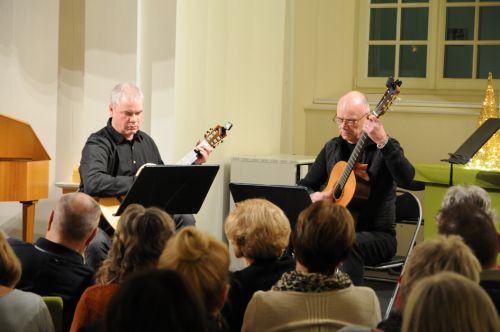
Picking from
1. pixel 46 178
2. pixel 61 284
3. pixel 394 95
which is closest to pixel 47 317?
pixel 61 284

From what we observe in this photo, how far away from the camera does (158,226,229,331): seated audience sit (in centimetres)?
246

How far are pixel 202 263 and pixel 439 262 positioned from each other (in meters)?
0.67

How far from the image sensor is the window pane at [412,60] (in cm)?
846

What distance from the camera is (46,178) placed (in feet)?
21.7

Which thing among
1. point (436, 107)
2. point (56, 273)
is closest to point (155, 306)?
point (56, 273)

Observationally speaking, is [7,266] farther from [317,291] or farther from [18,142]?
[18,142]

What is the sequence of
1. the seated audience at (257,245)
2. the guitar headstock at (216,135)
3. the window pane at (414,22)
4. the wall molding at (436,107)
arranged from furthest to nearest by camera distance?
1. the window pane at (414,22)
2. the wall molding at (436,107)
3. the guitar headstock at (216,135)
4. the seated audience at (257,245)

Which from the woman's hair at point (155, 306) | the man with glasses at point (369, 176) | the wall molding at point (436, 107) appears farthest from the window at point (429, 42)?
the woman's hair at point (155, 306)

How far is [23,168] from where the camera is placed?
6.34 meters

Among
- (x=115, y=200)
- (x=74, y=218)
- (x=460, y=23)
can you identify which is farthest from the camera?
(x=460, y=23)

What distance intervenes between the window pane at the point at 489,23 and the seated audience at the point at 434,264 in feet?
19.7

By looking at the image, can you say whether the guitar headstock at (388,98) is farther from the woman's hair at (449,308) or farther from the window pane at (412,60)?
the window pane at (412,60)

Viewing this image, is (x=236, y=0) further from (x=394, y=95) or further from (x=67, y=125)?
(x=394, y=95)

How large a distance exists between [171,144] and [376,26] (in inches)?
112
